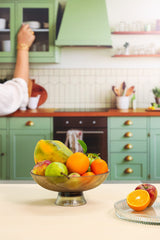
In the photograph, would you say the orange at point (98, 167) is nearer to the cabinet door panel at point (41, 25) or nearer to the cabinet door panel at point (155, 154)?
the cabinet door panel at point (155, 154)

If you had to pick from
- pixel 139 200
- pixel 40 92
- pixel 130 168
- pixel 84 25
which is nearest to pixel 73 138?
pixel 130 168

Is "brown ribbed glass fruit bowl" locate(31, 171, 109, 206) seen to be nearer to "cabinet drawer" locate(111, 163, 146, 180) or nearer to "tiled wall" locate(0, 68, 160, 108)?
"cabinet drawer" locate(111, 163, 146, 180)

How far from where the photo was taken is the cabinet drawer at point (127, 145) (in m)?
4.05

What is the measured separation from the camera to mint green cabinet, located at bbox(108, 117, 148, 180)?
159 inches

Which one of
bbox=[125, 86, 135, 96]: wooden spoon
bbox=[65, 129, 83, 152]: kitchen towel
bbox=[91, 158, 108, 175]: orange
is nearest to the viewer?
bbox=[91, 158, 108, 175]: orange

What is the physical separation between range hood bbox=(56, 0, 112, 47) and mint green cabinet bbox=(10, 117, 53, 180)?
942 mm

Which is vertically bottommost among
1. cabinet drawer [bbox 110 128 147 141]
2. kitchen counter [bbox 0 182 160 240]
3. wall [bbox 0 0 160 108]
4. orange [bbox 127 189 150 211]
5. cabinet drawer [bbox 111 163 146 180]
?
cabinet drawer [bbox 111 163 146 180]

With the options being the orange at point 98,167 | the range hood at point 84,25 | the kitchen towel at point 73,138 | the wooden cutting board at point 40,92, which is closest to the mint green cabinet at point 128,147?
the kitchen towel at point 73,138

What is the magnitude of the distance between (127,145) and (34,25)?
167 centimetres

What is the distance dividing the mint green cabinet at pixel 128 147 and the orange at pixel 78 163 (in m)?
2.85

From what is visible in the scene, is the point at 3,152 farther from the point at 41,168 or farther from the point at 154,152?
the point at 41,168

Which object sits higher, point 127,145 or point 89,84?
point 89,84

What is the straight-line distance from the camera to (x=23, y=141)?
410 centimetres

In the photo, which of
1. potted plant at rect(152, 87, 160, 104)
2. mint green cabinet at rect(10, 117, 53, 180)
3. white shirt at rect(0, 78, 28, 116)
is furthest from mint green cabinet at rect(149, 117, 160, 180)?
white shirt at rect(0, 78, 28, 116)
